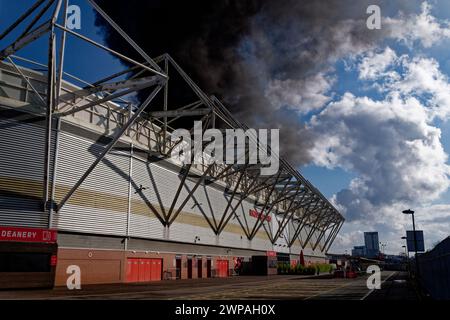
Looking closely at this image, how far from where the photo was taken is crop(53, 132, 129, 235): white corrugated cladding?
99.7ft

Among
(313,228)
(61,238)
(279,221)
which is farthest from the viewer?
(313,228)

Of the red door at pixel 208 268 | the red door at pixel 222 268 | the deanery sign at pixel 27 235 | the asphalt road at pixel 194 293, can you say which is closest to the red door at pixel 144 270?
the asphalt road at pixel 194 293

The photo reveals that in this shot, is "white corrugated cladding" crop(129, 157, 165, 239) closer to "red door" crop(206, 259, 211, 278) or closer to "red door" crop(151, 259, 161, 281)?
"red door" crop(151, 259, 161, 281)

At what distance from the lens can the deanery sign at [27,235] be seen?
26.3 m

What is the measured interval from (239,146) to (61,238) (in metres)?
25.3

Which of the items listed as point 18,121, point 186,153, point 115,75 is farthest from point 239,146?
point 18,121

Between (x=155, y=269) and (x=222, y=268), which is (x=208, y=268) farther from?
(x=155, y=269)

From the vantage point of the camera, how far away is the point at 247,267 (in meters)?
59.6

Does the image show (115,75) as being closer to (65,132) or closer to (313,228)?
(65,132)

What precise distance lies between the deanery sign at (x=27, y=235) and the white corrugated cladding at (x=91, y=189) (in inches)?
66.2

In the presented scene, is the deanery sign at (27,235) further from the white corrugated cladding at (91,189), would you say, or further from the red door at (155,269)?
the red door at (155,269)

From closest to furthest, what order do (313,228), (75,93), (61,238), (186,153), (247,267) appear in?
(61,238), (75,93), (186,153), (247,267), (313,228)

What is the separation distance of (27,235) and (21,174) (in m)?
4.32

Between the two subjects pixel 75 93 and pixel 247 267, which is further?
pixel 247 267
